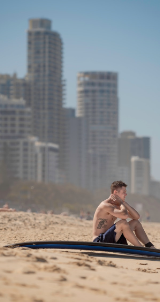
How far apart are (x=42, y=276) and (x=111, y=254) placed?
2962 mm

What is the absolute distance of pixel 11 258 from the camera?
6012 millimetres

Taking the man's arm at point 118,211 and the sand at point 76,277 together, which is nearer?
the sand at point 76,277

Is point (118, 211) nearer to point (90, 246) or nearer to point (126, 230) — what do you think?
point (126, 230)

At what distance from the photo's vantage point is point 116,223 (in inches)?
328

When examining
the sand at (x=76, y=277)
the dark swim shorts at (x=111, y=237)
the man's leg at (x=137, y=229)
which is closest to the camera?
the sand at (x=76, y=277)

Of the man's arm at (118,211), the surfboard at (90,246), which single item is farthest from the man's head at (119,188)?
the surfboard at (90,246)

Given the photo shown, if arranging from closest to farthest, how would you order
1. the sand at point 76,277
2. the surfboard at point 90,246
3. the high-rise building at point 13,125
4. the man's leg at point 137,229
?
the sand at point 76,277 < the surfboard at point 90,246 < the man's leg at point 137,229 < the high-rise building at point 13,125

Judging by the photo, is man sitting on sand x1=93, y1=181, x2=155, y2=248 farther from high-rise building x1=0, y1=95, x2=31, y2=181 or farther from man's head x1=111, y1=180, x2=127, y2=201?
high-rise building x1=0, y1=95, x2=31, y2=181

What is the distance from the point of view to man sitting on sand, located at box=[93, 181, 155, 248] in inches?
326

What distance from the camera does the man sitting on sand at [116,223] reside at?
829 cm

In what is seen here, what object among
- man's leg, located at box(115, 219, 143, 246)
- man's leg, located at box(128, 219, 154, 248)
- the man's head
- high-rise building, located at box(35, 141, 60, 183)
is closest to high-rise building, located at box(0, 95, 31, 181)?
high-rise building, located at box(35, 141, 60, 183)

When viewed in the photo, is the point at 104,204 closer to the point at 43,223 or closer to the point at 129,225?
the point at 129,225

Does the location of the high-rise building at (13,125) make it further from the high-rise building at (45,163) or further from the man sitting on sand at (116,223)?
the man sitting on sand at (116,223)

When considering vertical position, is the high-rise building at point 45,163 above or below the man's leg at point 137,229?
above
